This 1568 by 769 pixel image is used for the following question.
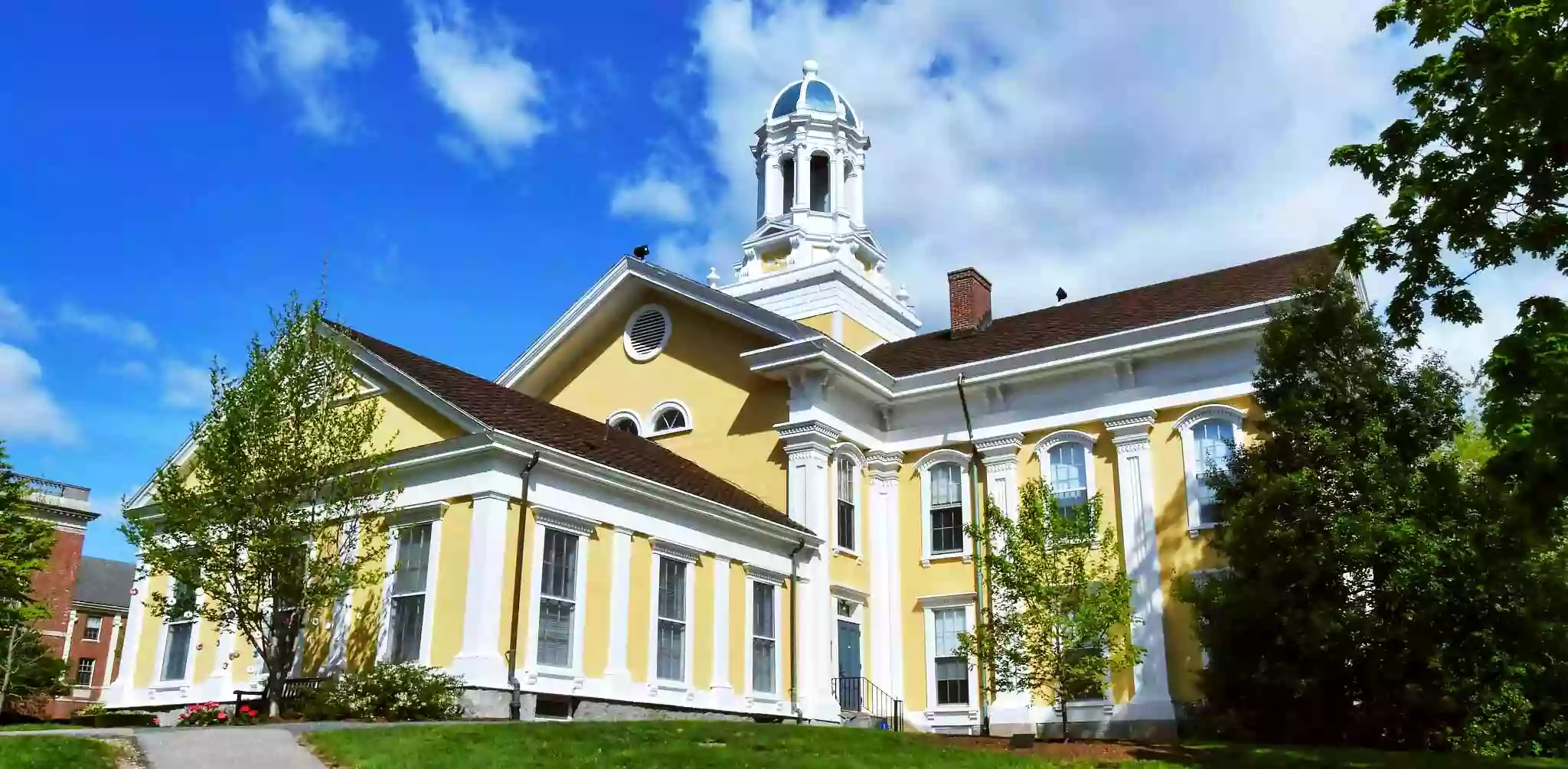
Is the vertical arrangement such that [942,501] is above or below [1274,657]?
above

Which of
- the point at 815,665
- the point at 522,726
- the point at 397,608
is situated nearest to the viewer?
the point at 522,726

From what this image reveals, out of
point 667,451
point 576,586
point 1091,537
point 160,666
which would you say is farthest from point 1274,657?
point 160,666

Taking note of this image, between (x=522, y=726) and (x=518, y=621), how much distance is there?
3.56 meters

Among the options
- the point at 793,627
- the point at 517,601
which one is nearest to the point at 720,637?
the point at 793,627

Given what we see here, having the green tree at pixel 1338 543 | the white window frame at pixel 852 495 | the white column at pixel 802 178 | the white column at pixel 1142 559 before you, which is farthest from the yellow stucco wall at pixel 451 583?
the white column at pixel 802 178

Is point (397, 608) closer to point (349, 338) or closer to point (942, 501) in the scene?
point (349, 338)

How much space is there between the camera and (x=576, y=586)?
19719 mm

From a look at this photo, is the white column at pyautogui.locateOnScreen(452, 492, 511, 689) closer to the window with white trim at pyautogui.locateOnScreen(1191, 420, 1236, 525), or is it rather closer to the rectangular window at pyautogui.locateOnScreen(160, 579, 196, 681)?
Answer: the rectangular window at pyautogui.locateOnScreen(160, 579, 196, 681)

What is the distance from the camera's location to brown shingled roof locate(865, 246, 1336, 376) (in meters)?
25.2

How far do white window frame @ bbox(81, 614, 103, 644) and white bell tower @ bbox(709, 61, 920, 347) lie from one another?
45.6 meters

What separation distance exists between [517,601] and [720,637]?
4643 millimetres

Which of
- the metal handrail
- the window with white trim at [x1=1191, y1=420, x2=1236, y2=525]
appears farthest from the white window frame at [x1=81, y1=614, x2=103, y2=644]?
the window with white trim at [x1=1191, y1=420, x2=1236, y2=525]

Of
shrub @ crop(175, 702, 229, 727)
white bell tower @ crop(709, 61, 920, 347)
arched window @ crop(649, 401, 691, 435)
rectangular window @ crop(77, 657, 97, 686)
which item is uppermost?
white bell tower @ crop(709, 61, 920, 347)

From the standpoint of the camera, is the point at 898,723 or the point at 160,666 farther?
the point at 898,723
